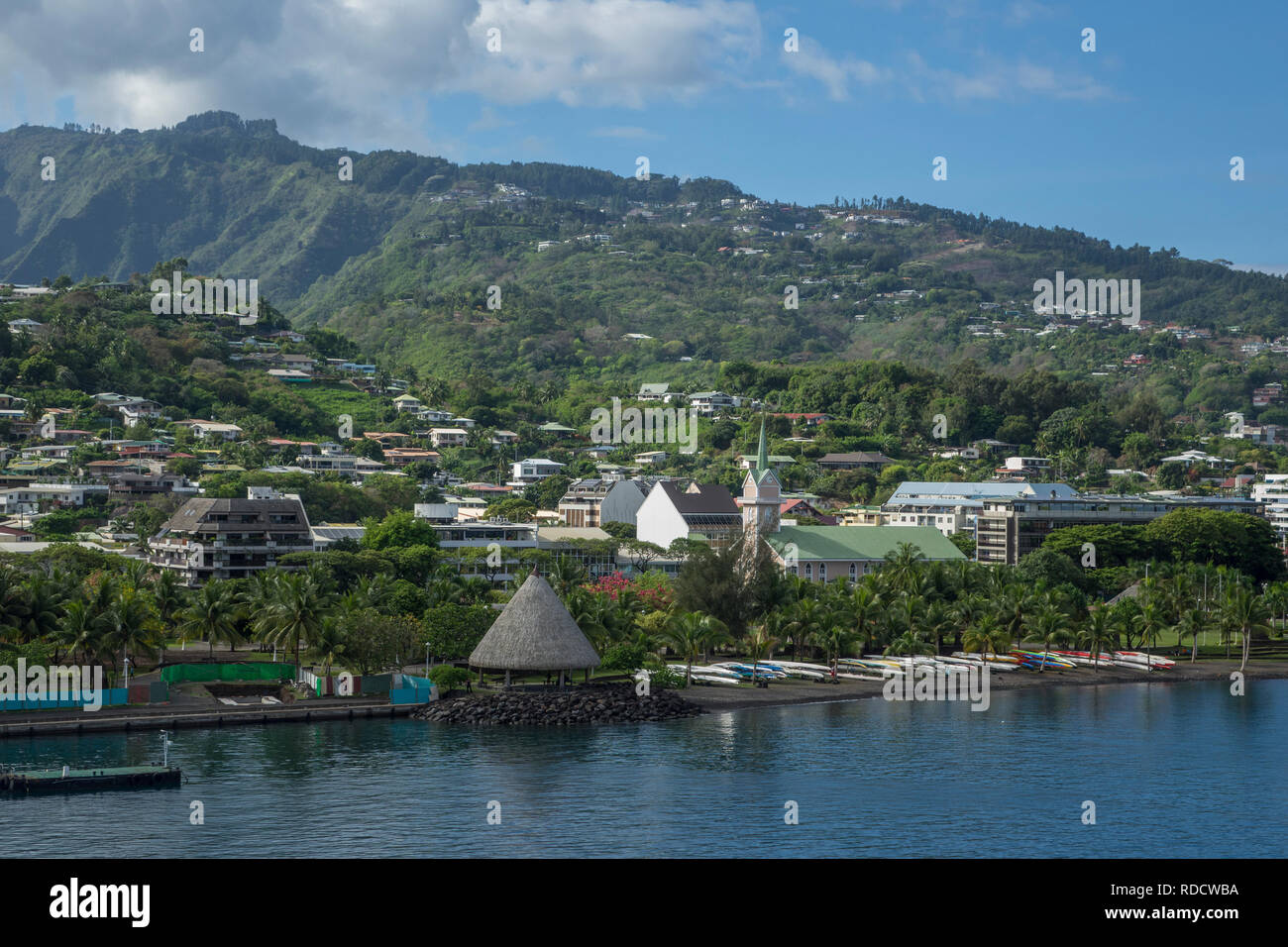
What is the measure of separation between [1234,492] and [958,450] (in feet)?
97.2

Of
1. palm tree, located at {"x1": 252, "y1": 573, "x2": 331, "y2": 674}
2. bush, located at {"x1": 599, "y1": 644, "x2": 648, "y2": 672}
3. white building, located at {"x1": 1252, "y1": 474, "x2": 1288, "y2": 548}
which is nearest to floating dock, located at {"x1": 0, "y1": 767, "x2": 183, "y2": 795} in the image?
palm tree, located at {"x1": 252, "y1": 573, "x2": 331, "y2": 674}

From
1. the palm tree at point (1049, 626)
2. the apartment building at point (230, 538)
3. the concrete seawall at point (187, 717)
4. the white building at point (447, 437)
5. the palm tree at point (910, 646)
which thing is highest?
the white building at point (447, 437)

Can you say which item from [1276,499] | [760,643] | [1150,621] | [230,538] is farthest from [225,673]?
[1276,499]

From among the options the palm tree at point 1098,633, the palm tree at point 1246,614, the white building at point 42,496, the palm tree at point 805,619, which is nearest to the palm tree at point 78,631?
the palm tree at point 805,619

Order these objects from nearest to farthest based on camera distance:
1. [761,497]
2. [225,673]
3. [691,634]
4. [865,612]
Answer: [225,673]
[691,634]
[865,612]
[761,497]

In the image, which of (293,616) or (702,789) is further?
(293,616)

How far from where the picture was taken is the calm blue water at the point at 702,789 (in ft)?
126

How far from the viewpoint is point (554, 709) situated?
186 feet

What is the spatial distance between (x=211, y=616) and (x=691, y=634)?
2075 cm

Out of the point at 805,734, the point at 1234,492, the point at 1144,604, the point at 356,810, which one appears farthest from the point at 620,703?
the point at 1234,492

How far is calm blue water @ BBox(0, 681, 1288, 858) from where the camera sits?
3853 centimetres

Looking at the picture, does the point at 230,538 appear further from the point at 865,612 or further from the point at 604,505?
the point at 604,505

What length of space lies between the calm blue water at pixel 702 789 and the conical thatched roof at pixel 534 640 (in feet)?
11.2

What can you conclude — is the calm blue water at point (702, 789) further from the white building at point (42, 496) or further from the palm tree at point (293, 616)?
the white building at point (42, 496)
